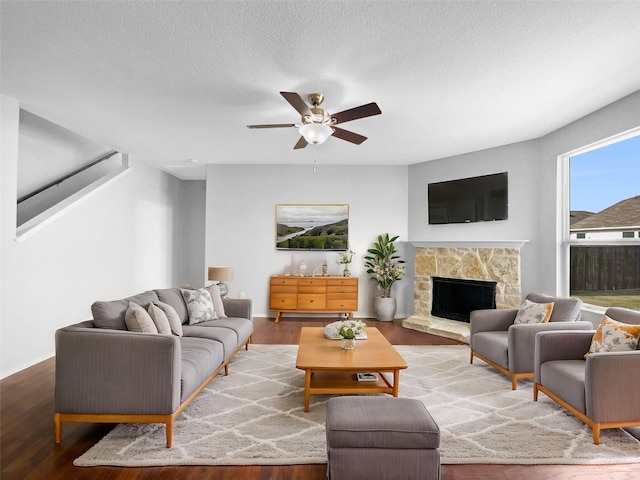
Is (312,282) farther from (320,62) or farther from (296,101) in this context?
(320,62)

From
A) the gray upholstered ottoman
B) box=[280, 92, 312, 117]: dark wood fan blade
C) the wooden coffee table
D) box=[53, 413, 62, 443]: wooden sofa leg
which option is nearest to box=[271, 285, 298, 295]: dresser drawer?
the wooden coffee table

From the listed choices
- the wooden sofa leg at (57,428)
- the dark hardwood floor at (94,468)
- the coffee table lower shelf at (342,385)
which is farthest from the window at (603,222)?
the wooden sofa leg at (57,428)

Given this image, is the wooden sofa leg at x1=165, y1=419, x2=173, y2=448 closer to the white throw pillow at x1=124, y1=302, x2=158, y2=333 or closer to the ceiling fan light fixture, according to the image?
the white throw pillow at x1=124, y1=302, x2=158, y2=333

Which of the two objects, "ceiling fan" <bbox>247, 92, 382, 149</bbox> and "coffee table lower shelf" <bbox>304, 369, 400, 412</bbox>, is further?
"ceiling fan" <bbox>247, 92, 382, 149</bbox>

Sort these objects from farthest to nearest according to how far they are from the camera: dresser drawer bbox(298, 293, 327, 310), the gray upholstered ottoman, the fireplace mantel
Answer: dresser drawer bbox(298, 293, 327, 310)
the fireplace mantel
the gray upholstered ottoman

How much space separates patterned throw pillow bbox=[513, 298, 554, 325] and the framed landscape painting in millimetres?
3572

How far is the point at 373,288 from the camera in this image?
7.09m

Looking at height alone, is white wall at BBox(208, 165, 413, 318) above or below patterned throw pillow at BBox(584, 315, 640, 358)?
above

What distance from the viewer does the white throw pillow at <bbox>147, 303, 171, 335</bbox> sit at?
3184mm

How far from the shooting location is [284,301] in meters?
6.66

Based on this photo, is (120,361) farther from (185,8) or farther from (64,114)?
(64,114)

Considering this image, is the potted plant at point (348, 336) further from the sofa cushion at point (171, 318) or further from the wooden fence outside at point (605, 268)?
the wooden fence outside at point (605, 268)

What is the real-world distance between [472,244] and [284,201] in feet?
11.2

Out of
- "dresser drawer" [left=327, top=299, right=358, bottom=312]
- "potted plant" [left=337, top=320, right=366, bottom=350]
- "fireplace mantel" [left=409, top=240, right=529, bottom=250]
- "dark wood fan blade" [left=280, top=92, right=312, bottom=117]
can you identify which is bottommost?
"dresser drawer" [left=327, top=299, right=358, bottom=312]
